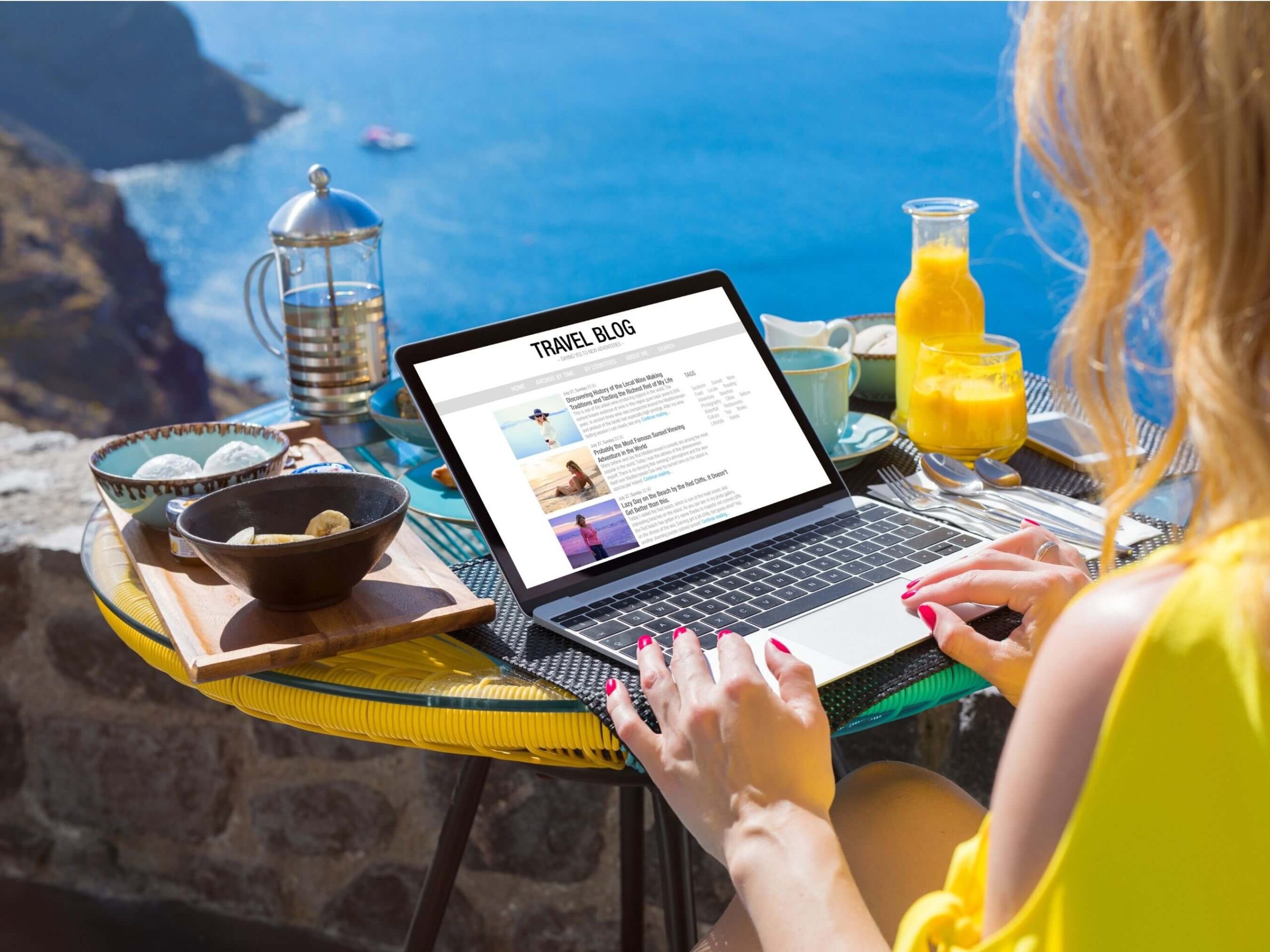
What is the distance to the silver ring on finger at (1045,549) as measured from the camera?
83 cm

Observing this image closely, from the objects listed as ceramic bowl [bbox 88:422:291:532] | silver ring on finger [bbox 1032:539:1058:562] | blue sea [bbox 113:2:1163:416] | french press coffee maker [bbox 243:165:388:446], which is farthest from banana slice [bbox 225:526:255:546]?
blue sea [bbox 113:2:1163:416]

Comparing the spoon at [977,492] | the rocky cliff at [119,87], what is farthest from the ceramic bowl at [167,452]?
the rocky cliff at [119,87]

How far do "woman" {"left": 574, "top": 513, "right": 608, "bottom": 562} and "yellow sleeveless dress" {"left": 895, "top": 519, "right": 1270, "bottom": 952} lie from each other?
0.44 metres

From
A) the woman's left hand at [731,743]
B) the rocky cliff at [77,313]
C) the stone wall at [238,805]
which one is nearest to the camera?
the woman's left hand at [731,743]

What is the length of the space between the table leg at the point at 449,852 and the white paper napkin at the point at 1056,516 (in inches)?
17.2

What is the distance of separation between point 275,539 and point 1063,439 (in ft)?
2.43

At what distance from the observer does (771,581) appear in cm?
85

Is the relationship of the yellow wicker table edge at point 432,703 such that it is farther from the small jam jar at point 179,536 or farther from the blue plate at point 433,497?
the blue plate at point 433,497

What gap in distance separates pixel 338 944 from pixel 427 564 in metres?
0.96

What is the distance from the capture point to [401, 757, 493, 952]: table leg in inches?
41.1

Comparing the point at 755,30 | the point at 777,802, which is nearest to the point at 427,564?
the point at 777,802

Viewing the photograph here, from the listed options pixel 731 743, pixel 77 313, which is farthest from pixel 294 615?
pixel 77 313

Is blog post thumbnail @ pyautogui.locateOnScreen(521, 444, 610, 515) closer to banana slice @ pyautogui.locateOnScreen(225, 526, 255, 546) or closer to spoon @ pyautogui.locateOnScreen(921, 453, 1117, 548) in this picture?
banana slice @ pyautogui.locateOnScreen(225, 526, 255, 546)

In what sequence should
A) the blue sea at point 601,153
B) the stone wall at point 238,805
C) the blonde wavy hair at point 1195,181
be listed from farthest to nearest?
the blue sea at point 601,153, the stone wall at point 238,805, the blonde wavy hair at point 1195,181
